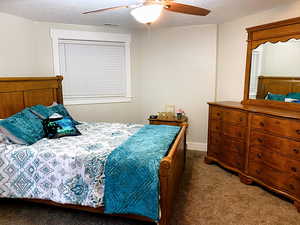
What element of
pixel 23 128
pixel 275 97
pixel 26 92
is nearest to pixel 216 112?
pixel 275 97

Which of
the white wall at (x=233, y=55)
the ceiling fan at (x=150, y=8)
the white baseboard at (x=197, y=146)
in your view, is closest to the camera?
the ceiling fan at (x=150, y=8)

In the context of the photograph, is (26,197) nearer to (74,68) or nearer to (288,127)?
(74,68)

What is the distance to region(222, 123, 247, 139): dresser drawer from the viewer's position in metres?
2.97

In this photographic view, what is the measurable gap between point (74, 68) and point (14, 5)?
4.58 ft

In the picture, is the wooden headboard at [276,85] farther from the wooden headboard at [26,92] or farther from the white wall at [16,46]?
the white wall at [16,46]

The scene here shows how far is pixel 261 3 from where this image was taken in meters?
2.80

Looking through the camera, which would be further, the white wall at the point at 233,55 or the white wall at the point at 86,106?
the white wall at the point at 86,106

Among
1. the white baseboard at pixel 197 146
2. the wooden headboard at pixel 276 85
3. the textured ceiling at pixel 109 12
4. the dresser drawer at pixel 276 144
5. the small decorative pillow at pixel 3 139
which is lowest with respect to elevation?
the white baseboard at pixel 197 146

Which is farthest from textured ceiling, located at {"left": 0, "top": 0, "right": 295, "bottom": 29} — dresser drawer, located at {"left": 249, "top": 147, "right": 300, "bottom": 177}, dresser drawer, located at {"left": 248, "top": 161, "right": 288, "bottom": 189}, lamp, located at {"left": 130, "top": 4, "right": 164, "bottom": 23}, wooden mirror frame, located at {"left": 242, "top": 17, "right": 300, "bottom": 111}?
dresser drawer, located at {"left": 248, "top": 161, "right": 288, "bottom": 189}

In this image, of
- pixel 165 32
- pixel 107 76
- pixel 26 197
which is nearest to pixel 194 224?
pixel 26 197

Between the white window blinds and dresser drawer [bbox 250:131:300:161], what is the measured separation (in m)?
2.58

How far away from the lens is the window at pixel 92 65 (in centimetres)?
393

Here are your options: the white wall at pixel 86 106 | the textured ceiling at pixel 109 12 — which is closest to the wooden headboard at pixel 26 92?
the white wall at pixel 86 106

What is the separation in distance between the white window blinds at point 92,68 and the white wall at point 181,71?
430 mm
